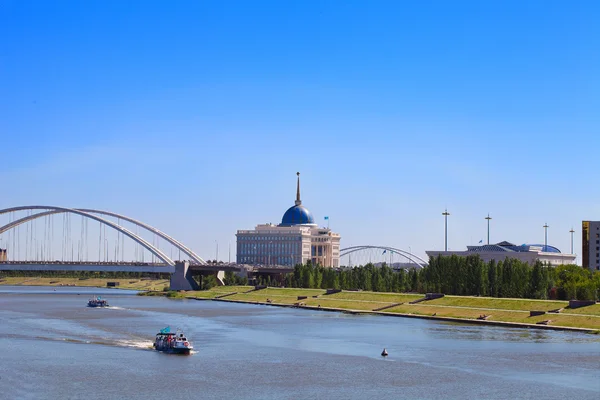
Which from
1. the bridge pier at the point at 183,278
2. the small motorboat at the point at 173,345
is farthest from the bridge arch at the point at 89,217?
the small motorboat at the point at 173,345

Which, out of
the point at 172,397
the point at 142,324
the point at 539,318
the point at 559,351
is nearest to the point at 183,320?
the point at 142,324

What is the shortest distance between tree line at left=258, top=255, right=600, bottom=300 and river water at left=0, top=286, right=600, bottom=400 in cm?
2002

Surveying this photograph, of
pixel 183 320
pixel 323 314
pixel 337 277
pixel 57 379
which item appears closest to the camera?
pixel 57 379

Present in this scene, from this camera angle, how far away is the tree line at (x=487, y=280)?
114 meters

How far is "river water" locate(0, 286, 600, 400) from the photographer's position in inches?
2131

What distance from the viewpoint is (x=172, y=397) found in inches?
2042

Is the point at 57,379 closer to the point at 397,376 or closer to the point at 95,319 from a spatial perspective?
the point at 397,376

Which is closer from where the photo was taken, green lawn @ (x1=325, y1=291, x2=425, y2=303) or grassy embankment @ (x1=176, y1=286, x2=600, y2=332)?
grassy embankment @ (x1=176, y1=286, x2=600, y2=332)

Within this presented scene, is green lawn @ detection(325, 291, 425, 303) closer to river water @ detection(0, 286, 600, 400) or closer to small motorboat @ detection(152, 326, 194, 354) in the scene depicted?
river water @ detection(0, 286, 600, 400)

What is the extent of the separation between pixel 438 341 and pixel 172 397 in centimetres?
3337

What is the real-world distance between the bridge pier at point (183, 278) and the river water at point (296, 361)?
270 ft

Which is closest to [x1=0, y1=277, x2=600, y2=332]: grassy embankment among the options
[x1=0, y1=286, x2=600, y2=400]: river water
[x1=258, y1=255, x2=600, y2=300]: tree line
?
[x1=258, y1=255, x2=600, y2=300]: tree line

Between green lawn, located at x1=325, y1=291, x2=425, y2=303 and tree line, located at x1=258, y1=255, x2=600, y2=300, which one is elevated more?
tree line, located at x1=258, y1=255, x2=600, y2=300

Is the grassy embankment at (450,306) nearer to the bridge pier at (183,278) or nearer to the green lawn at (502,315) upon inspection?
the green lawn at (502,315)
